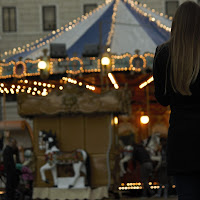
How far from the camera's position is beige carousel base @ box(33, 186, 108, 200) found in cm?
1625

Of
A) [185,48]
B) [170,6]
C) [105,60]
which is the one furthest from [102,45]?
[170,6]

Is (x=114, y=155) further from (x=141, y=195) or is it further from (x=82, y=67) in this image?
(x=82, y=67)

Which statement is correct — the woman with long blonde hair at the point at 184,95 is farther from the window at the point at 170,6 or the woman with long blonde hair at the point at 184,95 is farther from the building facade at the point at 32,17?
the building facade at the point at 32,17

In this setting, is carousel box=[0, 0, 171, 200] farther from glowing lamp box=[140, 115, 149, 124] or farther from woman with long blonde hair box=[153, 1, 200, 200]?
woman with long blonde hair box=[153, 1, 200, 200]

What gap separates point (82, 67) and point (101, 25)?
2.86 m

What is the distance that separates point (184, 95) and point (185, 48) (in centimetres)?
26

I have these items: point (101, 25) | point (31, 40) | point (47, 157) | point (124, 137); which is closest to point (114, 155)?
point (47, 157)

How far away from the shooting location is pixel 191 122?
12.7 feet

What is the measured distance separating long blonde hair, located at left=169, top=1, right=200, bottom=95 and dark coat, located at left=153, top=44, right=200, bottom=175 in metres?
0.05

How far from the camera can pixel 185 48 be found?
3.93 m

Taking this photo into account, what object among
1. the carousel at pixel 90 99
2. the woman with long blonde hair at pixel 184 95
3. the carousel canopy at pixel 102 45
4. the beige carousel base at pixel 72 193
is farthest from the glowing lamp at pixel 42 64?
the woman with long blonde hair at pixel 184 95

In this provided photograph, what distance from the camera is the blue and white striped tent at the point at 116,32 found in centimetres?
2295

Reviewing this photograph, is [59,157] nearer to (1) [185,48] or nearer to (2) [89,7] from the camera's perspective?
(1) [185,48]

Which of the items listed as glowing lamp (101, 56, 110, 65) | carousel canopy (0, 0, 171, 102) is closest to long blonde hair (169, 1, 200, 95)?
carousel canopy (0, 0, 171, 102)
